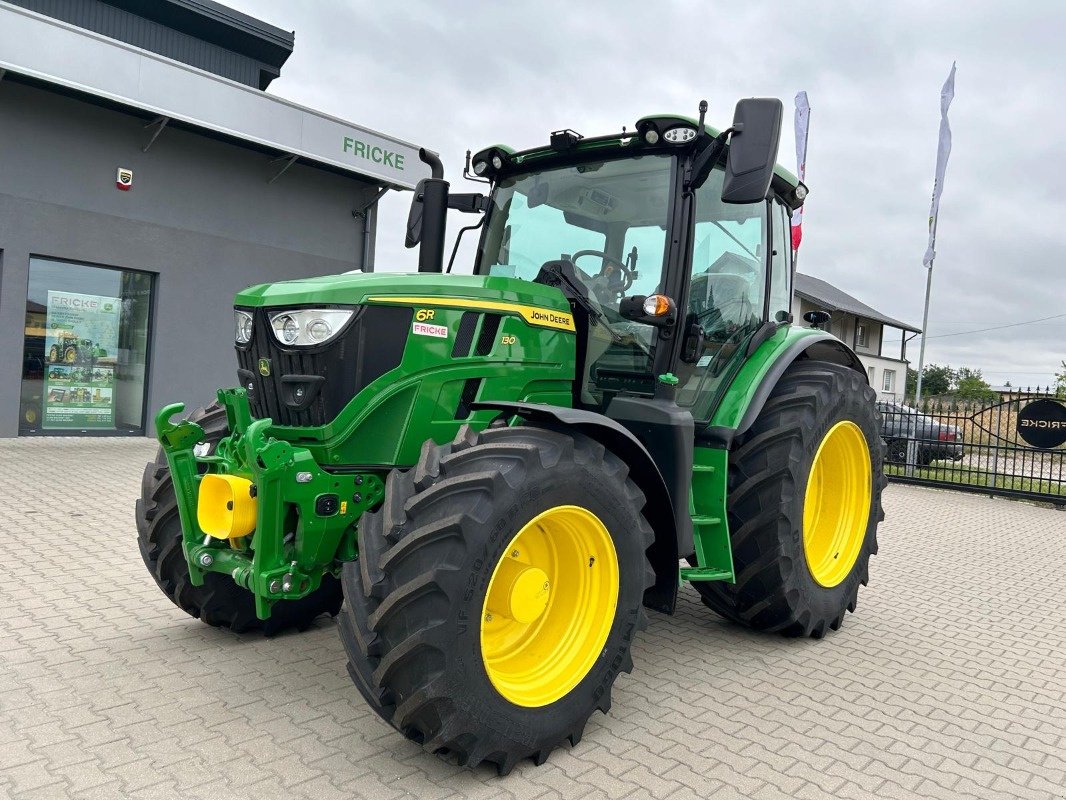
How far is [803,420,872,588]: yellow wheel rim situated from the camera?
4660 millimetres

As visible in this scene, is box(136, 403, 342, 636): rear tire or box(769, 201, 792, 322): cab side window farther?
box(769, 201, 792, 322): cab side window

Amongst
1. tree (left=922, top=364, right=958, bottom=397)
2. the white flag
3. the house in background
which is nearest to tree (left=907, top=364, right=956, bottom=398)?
tree (left=922, top=364, right=958, bottom=397)

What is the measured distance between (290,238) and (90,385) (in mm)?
3625

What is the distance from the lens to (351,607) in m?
2.61

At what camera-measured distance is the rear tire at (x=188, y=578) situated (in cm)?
371

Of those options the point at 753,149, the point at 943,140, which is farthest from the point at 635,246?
the point at 943,140

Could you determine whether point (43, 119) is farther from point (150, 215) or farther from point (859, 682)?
point (859, 682)

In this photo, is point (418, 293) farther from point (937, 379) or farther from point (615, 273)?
point (937, 379)

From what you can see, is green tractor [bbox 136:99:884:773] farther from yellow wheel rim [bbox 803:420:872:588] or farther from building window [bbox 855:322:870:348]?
building window [bbox 855:322:870:348]

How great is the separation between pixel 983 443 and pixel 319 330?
1137 centimetres

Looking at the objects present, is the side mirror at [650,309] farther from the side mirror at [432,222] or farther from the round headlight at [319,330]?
the round headlight at [319,330]

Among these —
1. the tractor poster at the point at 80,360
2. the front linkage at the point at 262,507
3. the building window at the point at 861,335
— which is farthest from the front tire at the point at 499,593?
the building window at the point at 861,335

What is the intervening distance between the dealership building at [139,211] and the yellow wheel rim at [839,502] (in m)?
8.43

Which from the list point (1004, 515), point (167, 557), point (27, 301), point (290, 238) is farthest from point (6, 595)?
point (1004, 515)
